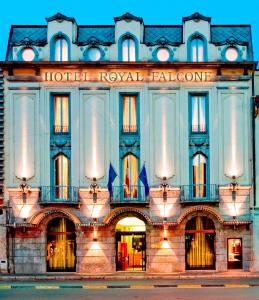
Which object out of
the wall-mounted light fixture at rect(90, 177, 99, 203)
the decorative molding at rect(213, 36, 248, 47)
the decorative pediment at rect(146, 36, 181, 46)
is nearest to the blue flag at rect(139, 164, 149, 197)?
the wall-mounted light fixture at rect(90, 177, 99, 203)

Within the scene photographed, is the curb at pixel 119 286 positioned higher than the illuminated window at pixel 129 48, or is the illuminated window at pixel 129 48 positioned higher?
the illuminated window at pixel 129 48

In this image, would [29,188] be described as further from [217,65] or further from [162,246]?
[217,65]

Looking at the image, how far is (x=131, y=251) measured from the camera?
4025 cm

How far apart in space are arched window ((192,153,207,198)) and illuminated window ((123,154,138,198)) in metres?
3.58

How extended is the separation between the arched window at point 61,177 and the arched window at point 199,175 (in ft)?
25.7

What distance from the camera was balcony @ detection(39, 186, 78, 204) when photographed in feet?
129

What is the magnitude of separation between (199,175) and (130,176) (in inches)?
168

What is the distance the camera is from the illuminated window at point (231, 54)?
40438 millimetres

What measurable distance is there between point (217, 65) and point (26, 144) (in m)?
12.7

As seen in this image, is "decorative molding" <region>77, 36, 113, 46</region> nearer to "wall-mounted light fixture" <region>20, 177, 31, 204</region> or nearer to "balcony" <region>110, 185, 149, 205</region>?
"balcony" <region>110, 185, 149, 205</region>

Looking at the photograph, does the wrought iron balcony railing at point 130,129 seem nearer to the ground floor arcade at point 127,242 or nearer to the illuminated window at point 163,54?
the illuminated window at point 163,54

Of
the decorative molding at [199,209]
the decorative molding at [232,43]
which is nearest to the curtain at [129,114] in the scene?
the decorative molding at [199,209]

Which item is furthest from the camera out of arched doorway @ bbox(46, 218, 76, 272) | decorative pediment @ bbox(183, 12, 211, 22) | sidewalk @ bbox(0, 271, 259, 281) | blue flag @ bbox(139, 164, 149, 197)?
decorative pediment @ bbox(183, 12, 211, 22)

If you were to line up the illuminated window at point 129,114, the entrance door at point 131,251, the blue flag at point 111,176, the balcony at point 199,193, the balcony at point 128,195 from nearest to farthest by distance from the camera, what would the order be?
the blue flag at point 111,176, the balcony at point 128,195, the balcony at point 199,193, the entrance door at point 131,251, the illuminated window at point 129,114
